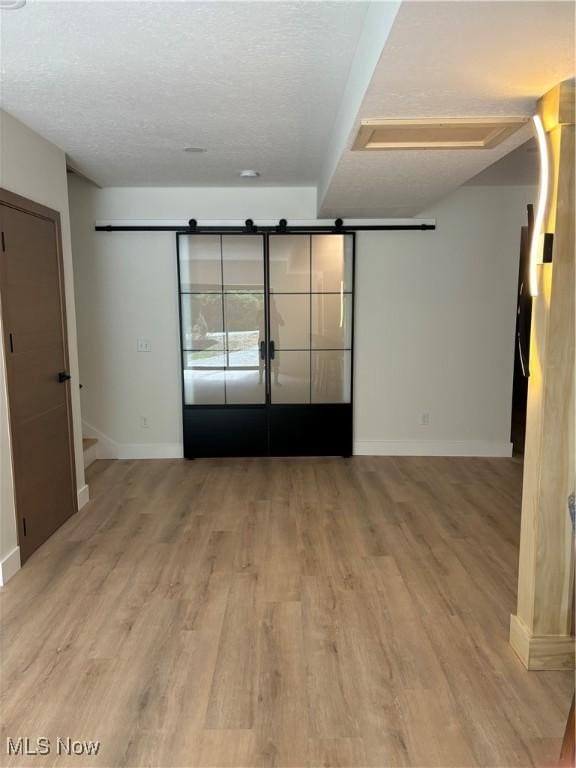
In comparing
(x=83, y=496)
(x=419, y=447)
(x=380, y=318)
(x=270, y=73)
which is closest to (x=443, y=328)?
(x=380, y=318)

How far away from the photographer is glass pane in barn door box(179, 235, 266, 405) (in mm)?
4801

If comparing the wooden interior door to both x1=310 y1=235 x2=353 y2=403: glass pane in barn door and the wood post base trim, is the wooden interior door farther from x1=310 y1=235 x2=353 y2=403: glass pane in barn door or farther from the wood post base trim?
the wood post base trim

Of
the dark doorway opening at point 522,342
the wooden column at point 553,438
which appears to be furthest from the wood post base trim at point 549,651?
the dark doorway opening at point 522,342

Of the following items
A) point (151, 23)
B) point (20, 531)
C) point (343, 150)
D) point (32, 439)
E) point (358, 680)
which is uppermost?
point (151, 23)

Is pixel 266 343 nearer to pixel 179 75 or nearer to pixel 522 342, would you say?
pixel 179 75

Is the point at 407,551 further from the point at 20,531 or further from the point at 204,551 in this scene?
the point at 20,531

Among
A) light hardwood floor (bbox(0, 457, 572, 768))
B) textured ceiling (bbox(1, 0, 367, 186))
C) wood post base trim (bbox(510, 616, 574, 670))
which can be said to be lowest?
light hardwood floor (bbox(0, 457, 572, 768))

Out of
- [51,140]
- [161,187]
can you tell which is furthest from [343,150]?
[161,187]

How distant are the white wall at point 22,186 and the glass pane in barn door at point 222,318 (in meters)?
1.37

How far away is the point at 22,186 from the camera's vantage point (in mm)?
2971

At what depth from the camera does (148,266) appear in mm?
4820

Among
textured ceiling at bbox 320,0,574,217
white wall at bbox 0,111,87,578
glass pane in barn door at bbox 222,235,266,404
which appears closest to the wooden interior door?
white wall at bbox 0,111,87,578

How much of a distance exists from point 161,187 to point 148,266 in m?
0.73

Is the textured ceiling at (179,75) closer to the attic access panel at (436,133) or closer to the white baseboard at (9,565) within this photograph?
the attic access panel at (436,133)
